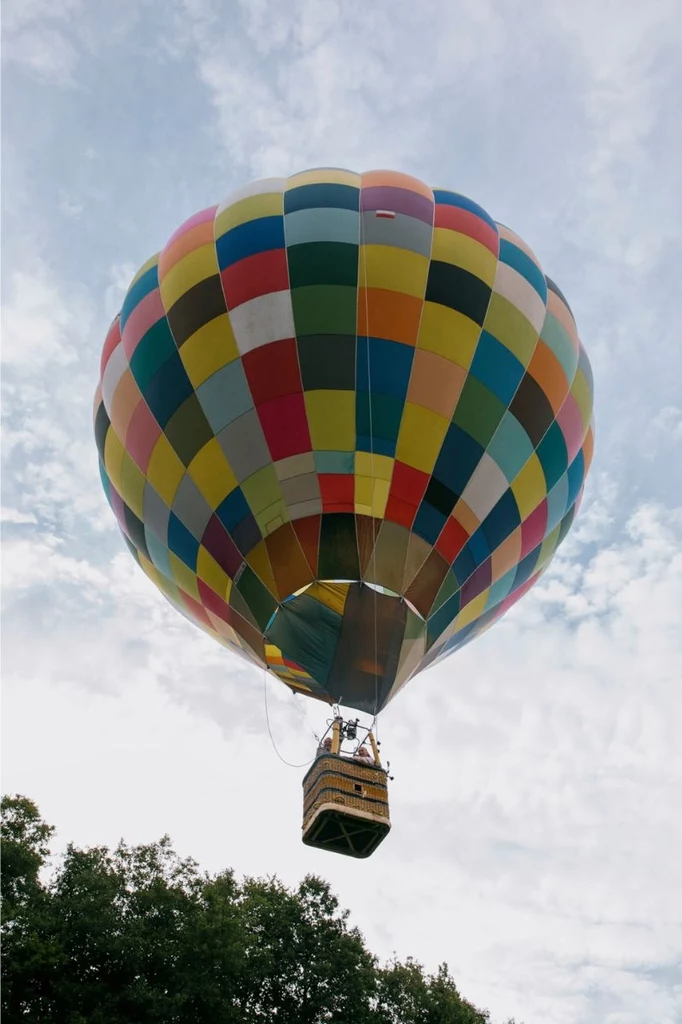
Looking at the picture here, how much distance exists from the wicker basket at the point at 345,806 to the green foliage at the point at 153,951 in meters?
4.99

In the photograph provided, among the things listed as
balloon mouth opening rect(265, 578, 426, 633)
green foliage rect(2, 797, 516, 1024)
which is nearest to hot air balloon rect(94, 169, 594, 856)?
balloon mouth opening rect(265, 578, 426, 633)

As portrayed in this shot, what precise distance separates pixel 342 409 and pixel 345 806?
4.37 meters

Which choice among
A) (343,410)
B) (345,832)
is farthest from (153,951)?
(343,410)

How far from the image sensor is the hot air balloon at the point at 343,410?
30.4ft

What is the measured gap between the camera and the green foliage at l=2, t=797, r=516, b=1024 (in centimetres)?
1095

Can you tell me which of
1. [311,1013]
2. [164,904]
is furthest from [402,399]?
[311,1013]

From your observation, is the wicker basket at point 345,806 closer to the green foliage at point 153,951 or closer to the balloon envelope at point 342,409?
the balloon envelope at point 342,409

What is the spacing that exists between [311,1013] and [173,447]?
34.3 ft

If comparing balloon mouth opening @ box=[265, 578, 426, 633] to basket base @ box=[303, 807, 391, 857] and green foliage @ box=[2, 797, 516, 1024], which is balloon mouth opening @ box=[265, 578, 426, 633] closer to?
basket base @ box=[303, 807, 391, 857]

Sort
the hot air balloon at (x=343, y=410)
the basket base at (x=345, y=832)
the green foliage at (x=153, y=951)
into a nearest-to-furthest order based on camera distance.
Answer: the basket base at (x=345, y=832) < the hot air balloon at (x=343, y=410) < the green foliage at (x=153, y=951)

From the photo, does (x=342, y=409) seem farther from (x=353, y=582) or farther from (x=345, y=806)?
(x=345, y=806)

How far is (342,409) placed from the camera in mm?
9281

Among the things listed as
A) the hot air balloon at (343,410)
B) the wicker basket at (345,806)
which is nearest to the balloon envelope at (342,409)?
the hot air balloon at (343,410)

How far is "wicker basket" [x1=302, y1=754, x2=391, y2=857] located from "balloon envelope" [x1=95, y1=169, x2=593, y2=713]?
143 centimetres
